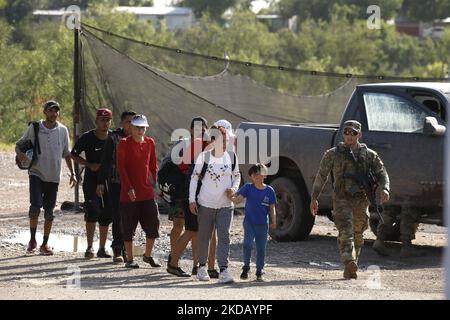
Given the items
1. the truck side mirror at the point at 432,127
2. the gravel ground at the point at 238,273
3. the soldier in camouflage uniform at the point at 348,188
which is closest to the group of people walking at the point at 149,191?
the gravel ground at the point at 238,273

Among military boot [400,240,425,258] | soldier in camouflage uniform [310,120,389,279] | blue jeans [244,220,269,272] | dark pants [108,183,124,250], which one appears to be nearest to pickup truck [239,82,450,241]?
military boot [400,240,425,258]

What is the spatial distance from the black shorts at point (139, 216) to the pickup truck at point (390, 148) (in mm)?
3016

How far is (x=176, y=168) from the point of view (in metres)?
12.3

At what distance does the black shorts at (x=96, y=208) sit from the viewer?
13.7 meters

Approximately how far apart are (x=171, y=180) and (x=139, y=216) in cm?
69

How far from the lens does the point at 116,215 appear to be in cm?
1347

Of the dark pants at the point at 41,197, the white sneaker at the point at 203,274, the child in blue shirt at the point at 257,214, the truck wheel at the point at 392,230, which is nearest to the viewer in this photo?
the white sneaker at the point at 203,274

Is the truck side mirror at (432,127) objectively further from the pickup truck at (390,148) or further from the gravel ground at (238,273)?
the gravel ground at (238,273)

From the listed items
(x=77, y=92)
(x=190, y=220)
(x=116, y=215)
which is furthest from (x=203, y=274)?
(x=77, y=92)

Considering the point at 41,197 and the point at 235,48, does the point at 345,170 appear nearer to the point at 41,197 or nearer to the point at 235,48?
the point at 41,197

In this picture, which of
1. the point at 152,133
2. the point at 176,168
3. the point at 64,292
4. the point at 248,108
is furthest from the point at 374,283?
the point at 248,108

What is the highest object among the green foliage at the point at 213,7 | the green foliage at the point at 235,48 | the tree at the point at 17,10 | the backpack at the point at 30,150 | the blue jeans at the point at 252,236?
the green foliage at the point at 213,7

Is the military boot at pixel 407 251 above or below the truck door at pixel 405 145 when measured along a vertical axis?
below

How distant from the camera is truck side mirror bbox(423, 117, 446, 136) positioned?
13703mm
